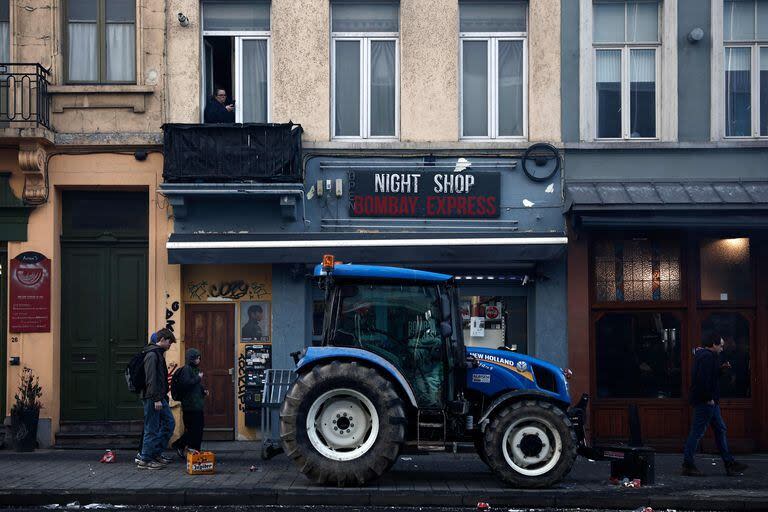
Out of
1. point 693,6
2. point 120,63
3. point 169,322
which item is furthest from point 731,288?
point 120,63

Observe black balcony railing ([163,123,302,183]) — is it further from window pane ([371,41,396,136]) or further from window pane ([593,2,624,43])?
window pane ([593,2,624,43])

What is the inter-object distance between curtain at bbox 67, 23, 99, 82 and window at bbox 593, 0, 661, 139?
8.43 meters

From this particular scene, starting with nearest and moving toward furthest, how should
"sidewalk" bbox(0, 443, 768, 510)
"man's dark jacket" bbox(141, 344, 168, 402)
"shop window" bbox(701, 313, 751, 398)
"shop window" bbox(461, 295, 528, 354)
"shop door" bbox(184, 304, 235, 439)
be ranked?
"sidewalk" bbox(0, 443, 768, 510)
"man's dark jacket" bbox(141, 344, 168, 402)
"shop window" bbox(701, 313, 751, 398)
"shop door" bbox(184, 304, 235, 439)
"shop window" bbox(461, 295, 528, 354)

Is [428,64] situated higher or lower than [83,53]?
lower

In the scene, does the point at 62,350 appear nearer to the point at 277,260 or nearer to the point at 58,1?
the point at 277,260

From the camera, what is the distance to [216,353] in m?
17.0

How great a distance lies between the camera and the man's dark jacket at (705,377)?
45.2 feet

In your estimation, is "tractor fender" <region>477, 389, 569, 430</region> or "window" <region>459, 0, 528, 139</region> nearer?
"tractor fender" <region>477, 389, 569, 430</region>

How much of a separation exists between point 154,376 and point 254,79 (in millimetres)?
5864

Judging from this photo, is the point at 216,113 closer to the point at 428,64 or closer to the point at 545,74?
the point at 428,64

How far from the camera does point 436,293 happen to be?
12.3 m

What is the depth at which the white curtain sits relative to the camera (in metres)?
17.2

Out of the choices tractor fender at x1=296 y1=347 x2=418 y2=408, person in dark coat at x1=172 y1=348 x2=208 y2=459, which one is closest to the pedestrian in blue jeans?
tractor fender at x1=296 y1=347 x2=418 y2=408

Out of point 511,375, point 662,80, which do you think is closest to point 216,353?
point 511,375
